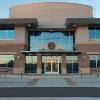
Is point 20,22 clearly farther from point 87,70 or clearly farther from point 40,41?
point 87,70

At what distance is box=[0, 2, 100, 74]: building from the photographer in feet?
165

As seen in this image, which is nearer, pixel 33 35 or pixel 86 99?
pixel 86 99

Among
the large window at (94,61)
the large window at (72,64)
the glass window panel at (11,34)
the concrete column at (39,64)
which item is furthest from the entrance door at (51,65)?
the glass window panel at (11,34)

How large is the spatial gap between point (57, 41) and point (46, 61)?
380 cm

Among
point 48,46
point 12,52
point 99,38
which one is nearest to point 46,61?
point 48,46

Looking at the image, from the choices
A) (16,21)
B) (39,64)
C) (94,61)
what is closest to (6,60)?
(39,64)

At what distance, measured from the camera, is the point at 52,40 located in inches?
2109

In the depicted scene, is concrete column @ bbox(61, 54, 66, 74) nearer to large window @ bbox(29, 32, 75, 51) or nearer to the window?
large window @ bbox(29, 32, 75, 51)

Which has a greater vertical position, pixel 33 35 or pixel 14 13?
pixel 14 13

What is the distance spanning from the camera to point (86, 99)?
15.4 metres

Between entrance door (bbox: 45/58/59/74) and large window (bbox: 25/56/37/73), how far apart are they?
78.7 inches

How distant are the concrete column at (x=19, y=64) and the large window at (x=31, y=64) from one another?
112cm

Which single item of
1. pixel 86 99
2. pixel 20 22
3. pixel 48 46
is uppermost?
pixel 20 22

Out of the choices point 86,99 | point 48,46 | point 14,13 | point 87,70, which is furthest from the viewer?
point 14,13
